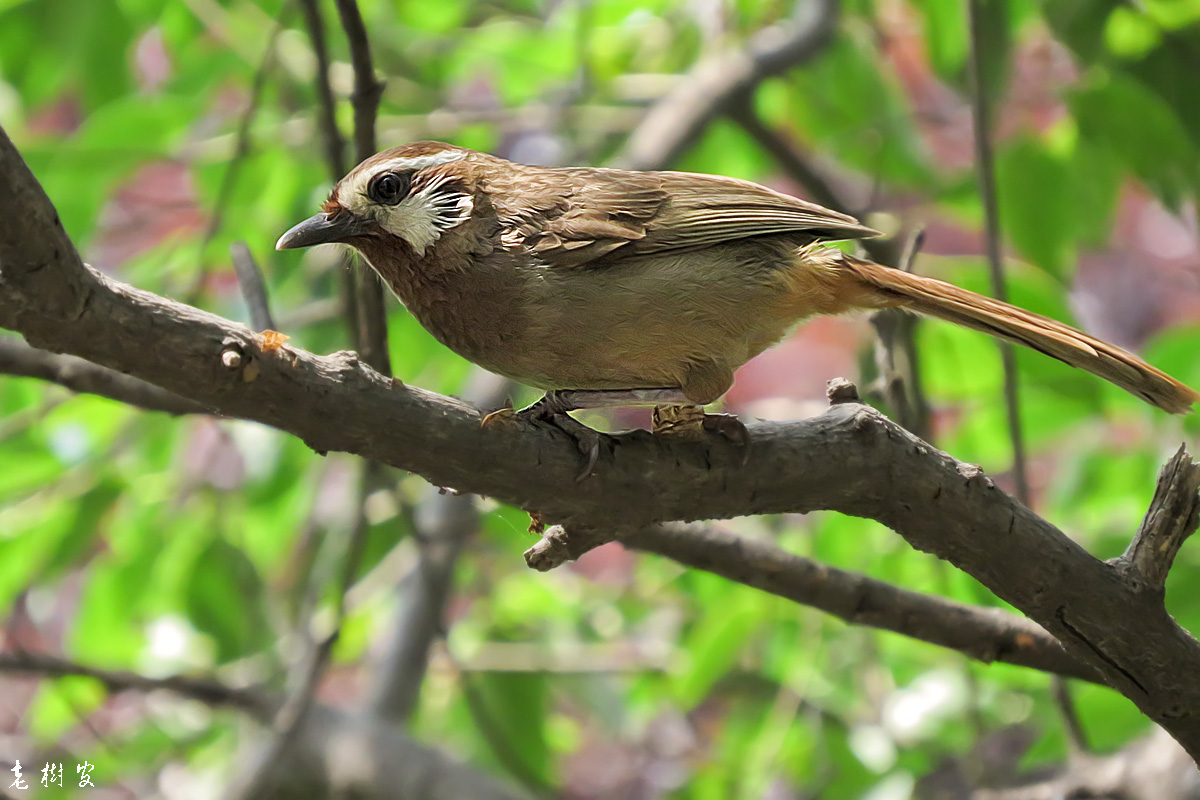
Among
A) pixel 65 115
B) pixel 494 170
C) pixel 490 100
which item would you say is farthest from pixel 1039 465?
pixel 65 115

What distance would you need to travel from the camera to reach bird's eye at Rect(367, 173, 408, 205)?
300 centimetres

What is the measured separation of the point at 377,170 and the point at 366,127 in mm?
178

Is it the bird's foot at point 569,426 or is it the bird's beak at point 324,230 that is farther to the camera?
the bird's beak at point 324,230

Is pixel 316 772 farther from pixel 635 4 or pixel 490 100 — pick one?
pixel 490 100

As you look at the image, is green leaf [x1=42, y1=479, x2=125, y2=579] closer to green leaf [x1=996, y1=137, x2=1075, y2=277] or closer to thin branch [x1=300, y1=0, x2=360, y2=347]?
thin branch [x1=300, y1=0, x2=360, y2=347]

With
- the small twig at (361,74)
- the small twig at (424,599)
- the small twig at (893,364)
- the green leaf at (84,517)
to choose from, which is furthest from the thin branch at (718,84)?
the green leaf at (84,517)

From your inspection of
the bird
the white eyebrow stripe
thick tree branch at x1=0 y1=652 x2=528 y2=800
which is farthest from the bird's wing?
thick tree branch at x1=0 y1=652 x2=528 y2=800

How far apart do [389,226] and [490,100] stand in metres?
6.23

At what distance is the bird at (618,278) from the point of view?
2.82 meters

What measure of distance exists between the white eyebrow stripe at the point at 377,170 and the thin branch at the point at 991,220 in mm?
1630

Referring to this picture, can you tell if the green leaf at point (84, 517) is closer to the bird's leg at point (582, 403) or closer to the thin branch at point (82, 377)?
the thin branch at point (82, 377)

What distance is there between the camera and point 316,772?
15.1 feet

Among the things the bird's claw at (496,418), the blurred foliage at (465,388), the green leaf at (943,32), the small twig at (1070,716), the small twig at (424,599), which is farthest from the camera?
the green leaf at (943,32)

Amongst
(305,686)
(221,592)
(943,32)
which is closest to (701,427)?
(305,686)
